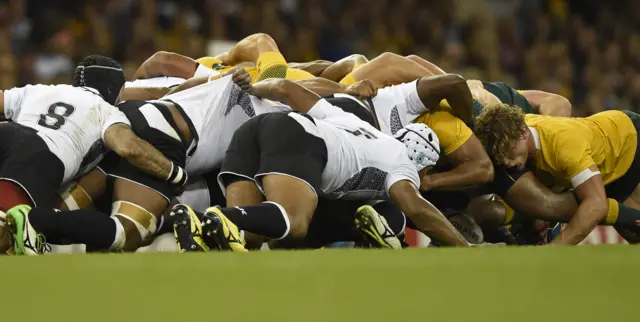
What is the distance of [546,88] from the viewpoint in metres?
11.0

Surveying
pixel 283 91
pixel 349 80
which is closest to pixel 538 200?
pixel 349 80

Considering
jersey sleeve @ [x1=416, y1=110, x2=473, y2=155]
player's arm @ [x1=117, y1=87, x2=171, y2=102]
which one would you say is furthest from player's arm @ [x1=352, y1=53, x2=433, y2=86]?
player's arm @ [x1=117, y1=87, x2=171, y2=102]

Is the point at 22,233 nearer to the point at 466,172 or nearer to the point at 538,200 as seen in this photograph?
the point at 466,172

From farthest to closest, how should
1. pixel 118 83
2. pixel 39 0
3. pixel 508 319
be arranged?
pixel 39 0 < pixel 118 83 < pixel 508 319

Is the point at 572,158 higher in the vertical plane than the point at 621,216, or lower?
higher

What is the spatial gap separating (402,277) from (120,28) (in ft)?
22.5

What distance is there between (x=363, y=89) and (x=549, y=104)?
1718mm

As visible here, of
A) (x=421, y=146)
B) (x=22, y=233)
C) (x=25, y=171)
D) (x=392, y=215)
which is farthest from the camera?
(x=392, y=215)

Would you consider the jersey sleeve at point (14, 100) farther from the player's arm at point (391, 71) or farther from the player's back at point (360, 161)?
the player's arm at point (391, 71)

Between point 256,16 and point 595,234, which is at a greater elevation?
point 256,16

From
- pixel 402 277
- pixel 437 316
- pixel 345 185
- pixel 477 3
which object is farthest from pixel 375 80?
pixel 477 3

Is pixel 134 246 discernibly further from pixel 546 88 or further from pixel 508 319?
pixel 546 88

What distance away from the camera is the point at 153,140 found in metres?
4.92

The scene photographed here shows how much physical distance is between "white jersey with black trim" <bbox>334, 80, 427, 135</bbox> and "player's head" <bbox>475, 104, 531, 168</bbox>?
41cm
